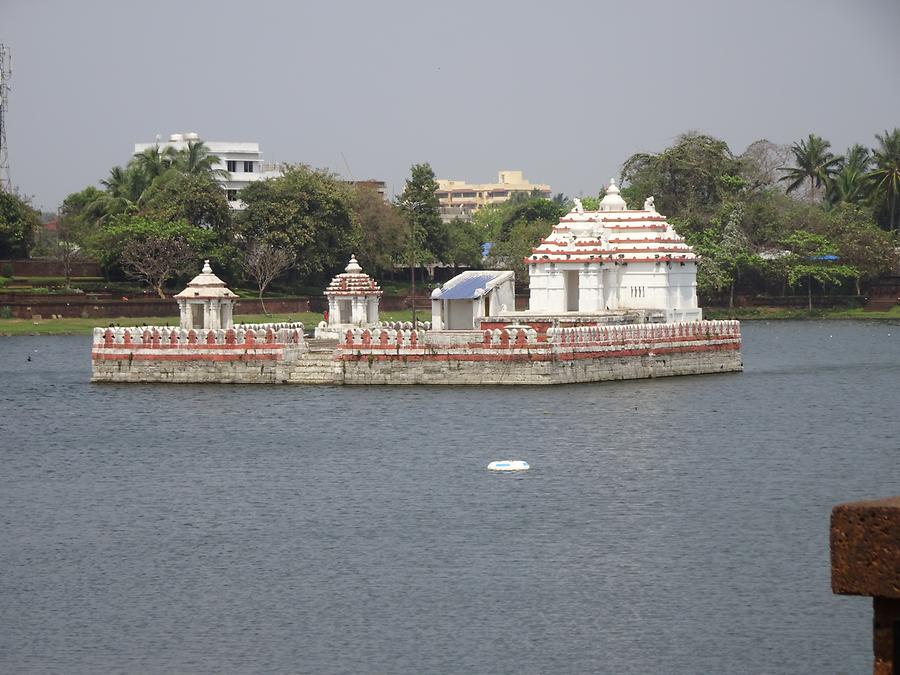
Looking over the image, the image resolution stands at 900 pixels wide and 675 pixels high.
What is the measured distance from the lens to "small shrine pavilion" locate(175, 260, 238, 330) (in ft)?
217

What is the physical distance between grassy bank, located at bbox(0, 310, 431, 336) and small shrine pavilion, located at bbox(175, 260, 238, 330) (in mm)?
26849

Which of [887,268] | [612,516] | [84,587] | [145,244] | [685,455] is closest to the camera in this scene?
[84,587]

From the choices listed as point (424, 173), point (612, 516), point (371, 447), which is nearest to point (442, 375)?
point (371, 447)

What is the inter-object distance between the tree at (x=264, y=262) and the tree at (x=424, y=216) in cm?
1654

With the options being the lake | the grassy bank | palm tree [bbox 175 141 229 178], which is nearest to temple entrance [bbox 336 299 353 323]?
the lake

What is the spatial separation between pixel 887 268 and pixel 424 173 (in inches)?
1447

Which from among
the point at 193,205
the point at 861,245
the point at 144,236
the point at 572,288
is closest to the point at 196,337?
the point at 572,288

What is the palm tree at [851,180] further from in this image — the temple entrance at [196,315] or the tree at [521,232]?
the temple entrance at [196,315]

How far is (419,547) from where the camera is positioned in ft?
106

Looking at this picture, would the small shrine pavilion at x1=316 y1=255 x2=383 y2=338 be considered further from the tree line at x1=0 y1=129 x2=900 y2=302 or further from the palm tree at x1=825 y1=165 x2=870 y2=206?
the palm tree at x1=825 y1=165 x2=870 y2=206

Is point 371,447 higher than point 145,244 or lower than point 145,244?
lower

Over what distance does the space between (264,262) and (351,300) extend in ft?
101

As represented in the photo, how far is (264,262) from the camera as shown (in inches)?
4122

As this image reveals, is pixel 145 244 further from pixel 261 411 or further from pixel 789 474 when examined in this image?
pixel 789 474
